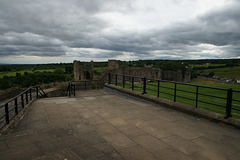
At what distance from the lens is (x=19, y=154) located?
299 centimetres

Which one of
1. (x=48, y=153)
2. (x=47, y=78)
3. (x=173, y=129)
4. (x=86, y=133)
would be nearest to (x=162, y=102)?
(x=173, y=129)

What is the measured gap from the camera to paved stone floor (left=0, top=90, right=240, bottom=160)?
9.98 ft

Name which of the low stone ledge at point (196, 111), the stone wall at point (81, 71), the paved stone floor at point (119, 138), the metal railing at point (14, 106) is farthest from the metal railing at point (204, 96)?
the stone wall at point (81, 71)

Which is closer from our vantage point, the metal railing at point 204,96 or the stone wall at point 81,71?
the metal railing at point 204,96

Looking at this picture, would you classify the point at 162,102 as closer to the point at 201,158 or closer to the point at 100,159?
the point at 201,158

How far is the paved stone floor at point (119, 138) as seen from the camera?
9.98 ft

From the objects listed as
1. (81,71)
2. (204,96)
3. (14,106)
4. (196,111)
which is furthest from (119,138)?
(81,71)

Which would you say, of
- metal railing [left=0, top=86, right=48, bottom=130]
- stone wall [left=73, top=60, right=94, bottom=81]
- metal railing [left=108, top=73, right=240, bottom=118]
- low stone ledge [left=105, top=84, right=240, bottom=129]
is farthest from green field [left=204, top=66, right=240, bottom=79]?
metal railing [left=0, top=86, right=48, bottom=130]

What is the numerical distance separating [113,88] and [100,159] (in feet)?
26.0

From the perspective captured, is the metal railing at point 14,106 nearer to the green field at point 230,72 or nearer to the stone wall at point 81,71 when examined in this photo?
the stone wall at point 81,71

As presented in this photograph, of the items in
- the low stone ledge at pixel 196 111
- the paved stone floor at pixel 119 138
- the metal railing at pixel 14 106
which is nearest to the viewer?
the paved stone floor at pixel 119 138

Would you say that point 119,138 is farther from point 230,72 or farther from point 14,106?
point 230,72

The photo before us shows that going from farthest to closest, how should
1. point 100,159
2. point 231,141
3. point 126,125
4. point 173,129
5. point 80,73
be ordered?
point 80,73 → point 126,125 → point 173,129 → point 231,141 → point 100,159

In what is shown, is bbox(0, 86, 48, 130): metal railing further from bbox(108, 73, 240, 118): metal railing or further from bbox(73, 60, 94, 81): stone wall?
bbox(73, 60, 94, 81): stone wall
